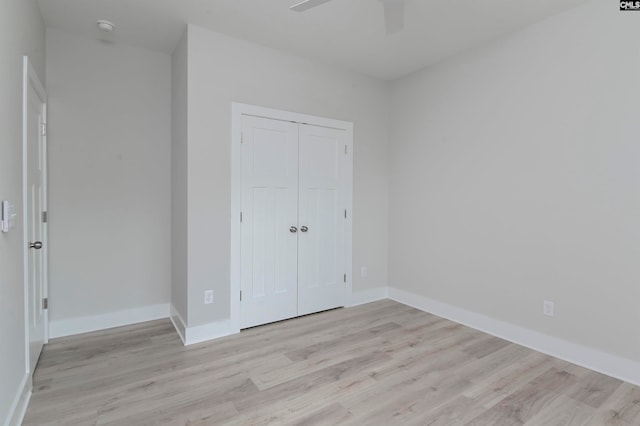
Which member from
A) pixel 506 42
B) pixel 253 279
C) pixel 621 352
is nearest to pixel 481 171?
pixel 506 42

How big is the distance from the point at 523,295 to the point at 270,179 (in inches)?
101

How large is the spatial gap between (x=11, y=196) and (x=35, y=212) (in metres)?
0.87

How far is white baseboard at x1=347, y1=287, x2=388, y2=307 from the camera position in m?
Answer: 3.94

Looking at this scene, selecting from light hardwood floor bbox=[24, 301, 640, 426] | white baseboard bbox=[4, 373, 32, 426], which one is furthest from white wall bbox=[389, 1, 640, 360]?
white baseboard bbox=[4, 373, 32, 426]

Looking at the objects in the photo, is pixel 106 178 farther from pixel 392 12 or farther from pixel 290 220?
pixel 392 12

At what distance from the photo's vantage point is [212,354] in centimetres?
267

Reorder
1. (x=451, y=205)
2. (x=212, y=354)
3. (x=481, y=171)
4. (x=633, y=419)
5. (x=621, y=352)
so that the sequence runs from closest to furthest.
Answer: (x=633, y=419)
(x=621, y=352)
(x=212, y=354)
(x=481, y=171)
(x=451, y=205)

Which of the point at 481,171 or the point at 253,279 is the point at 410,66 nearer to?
the point at 481,171

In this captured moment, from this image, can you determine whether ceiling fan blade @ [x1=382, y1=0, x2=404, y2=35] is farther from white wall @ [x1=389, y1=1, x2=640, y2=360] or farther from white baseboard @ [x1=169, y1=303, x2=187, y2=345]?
white baseboard @ [x1=169, y1=303, x2=187, y2=345]

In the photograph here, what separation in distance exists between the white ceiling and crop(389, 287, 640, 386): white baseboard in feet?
8.62

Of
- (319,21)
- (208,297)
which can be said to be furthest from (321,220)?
(319,21)

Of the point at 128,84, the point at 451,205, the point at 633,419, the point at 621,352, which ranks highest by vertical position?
the point at 128,84

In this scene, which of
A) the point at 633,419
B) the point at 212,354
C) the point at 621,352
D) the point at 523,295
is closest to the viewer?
the point at 633,419

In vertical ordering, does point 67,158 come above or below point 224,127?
below
